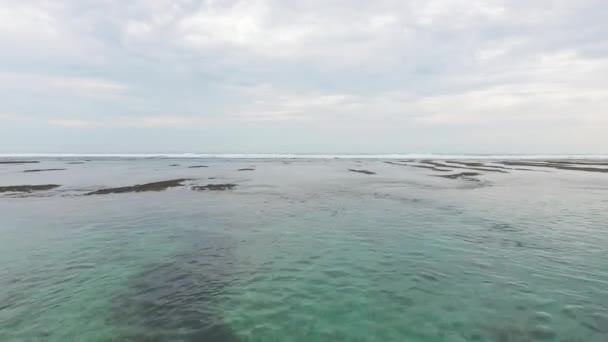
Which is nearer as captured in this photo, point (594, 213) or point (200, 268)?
point (200, 268)

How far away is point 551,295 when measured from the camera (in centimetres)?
785

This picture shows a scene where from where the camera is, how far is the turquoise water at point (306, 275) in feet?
21.9

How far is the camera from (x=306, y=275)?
30.9ft

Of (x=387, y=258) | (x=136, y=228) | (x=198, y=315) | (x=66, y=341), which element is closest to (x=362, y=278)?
(x=387, y=258)

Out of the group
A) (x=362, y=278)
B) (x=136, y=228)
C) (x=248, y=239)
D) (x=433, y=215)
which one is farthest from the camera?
(x=433, y=215)

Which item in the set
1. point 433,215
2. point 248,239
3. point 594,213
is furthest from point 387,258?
point 594,213

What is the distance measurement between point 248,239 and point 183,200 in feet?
38.1

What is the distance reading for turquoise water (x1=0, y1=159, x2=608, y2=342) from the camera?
6672 millimetres

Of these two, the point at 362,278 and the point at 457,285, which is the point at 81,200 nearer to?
the point at 362,278

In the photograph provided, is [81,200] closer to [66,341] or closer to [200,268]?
[200,268]

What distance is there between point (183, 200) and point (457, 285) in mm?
19117

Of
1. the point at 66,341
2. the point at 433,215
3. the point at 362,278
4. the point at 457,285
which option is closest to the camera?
the point at 66,341

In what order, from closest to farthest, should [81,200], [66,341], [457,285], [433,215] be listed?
[66,341] → [457,285] → [433,215] → [81,200]

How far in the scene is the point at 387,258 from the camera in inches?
421
